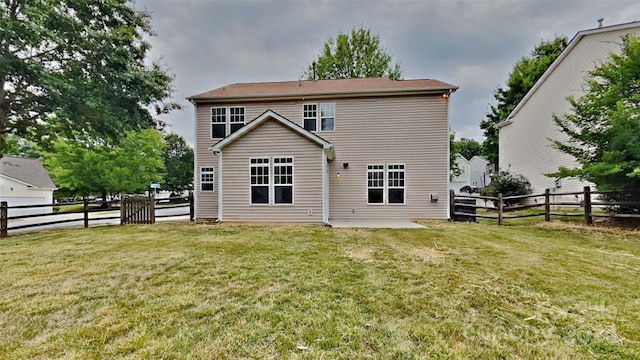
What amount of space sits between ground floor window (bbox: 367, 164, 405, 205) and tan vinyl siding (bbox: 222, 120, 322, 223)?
113 inches

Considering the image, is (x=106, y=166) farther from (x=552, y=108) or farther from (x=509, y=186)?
(x=552, y=108)

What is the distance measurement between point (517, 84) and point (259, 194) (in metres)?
24.0

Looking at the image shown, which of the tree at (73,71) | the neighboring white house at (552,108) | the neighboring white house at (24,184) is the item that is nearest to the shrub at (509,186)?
the neighboring white house at (552,108)

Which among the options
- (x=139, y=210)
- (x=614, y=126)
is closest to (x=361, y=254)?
→ (x=614, y=126)

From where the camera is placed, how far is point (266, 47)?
59.3 ft

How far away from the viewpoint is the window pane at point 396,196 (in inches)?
447

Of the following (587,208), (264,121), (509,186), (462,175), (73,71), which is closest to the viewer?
(587,208)

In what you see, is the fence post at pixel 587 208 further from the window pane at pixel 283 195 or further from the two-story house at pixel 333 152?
the window pane at pixel 283 195

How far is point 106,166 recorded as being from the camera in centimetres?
2183

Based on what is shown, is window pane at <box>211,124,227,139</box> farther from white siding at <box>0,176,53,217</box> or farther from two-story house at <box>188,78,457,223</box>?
white siding at <box>0,176,53,217</box>

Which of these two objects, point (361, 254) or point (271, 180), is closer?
point (361, 254)

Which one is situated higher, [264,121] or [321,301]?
[264,121]

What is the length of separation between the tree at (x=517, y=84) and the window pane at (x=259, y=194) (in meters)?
19.6

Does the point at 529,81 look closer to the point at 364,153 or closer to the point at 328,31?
the point at 328,31
